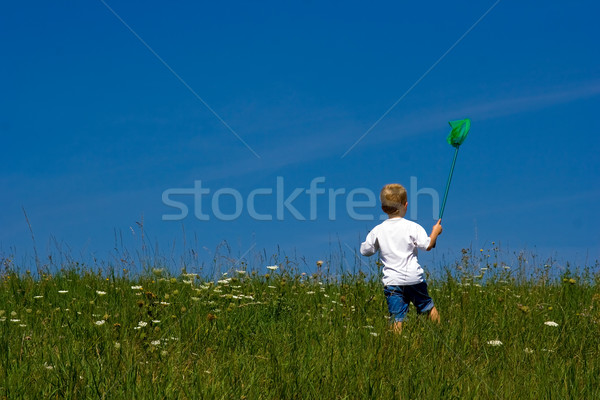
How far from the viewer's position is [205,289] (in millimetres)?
6000

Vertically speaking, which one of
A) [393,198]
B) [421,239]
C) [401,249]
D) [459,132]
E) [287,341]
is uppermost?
[459,132]

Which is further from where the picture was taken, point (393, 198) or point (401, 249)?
point (393, 198)

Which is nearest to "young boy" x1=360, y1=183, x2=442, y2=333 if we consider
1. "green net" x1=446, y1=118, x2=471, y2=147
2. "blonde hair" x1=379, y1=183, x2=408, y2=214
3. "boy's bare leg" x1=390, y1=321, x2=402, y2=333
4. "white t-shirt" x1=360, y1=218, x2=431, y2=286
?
"white t-shirt" x1=360, y1=218, x2=431, y2=286

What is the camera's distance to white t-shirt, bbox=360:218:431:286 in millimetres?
6074

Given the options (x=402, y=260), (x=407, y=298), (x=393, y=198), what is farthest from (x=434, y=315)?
(x=393, y=198)

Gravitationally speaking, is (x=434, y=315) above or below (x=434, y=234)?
below

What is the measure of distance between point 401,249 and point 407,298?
54 centimetres

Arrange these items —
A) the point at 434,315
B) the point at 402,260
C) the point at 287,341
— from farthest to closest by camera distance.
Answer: the point at 402,260 → the point at 434,315 → the point at 287,341

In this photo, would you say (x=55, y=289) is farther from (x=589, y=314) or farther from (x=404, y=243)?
(x=589, y=314)

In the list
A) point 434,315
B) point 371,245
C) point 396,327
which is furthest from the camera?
point 371,245

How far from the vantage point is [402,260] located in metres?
6.12

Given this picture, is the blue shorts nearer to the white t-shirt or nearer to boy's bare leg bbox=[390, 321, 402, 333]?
the white t-shirt

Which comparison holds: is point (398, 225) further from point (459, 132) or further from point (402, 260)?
point (459, 132)

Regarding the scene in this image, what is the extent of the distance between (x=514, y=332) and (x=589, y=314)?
43.9 inches
